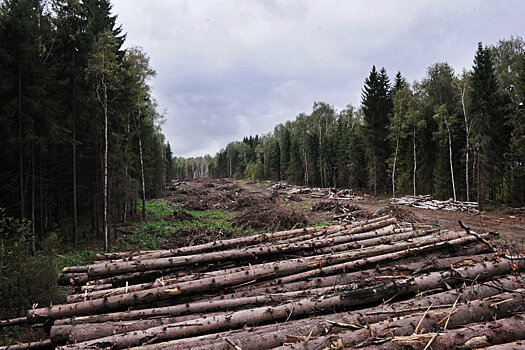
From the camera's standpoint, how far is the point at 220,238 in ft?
35.2

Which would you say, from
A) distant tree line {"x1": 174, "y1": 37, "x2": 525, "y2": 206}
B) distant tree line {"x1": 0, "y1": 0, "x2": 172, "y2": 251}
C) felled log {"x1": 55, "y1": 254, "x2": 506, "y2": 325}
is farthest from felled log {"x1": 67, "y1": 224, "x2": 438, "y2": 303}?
distant tree line {"x1": 174, "y1": 37, "x2": 525, "y2": 206}

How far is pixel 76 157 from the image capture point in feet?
45.7

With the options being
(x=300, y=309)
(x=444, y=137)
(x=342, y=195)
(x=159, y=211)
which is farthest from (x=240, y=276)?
(x=444, y=137)

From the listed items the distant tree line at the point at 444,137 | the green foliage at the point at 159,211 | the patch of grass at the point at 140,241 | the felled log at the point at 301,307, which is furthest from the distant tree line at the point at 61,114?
the distant tree line at the point at 444,137

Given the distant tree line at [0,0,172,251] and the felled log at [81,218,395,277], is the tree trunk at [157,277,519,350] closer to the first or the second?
the felled log at [81,218,395,277]

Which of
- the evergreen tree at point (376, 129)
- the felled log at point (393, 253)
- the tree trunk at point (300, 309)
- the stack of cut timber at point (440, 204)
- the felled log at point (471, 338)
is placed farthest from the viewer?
the evergreen tree at point (376, 129)

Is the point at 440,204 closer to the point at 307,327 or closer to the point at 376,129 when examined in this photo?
the point at 376,129

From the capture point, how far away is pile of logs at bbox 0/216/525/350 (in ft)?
9.68

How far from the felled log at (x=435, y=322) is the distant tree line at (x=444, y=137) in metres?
11.3

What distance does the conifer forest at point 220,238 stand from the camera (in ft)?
10.8

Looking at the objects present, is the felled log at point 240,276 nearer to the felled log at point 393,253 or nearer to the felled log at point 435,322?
the felled log at point 393,253

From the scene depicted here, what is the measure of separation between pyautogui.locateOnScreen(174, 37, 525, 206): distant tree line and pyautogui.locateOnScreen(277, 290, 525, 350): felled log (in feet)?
37.2

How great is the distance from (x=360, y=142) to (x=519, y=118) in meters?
19.4

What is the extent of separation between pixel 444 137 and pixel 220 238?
25582 millimetres
